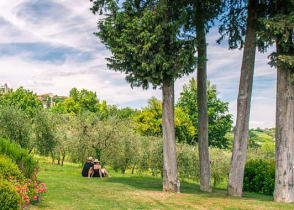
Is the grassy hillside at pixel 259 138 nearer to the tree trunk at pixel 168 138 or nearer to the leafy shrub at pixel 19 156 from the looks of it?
the tree trunk at pixel 168 138

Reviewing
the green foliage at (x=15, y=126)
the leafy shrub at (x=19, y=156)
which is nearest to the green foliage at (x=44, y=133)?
the green foliage at (x=15, y=126)

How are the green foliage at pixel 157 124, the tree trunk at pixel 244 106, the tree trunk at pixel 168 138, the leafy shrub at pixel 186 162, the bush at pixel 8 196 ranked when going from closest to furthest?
the bush at pixel 8 196 < the tree trunk at pixel 244 106 < the tree trunk at pixel 168 138 < the leafy shrub at pixel 186 162 < the green foliage at pixel 157 124

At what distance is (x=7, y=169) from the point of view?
20.8 feet

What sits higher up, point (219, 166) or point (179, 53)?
point (179, 53)

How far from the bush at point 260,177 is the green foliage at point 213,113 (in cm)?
2309

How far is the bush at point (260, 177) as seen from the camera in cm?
1523

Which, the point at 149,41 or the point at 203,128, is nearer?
the point at 149,41

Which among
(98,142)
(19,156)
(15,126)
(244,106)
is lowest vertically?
(19,156)

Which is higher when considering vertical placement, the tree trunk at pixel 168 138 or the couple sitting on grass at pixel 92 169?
the tree trunk at pixel 168 138

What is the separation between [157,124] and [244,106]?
26268 mm

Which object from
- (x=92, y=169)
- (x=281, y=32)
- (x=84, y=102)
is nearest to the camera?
(x=281, y=32)

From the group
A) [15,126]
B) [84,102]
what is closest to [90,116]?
[15,126]

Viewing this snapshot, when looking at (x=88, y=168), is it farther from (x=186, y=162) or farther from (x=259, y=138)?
(x=259, y=138)

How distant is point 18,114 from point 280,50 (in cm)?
1745
